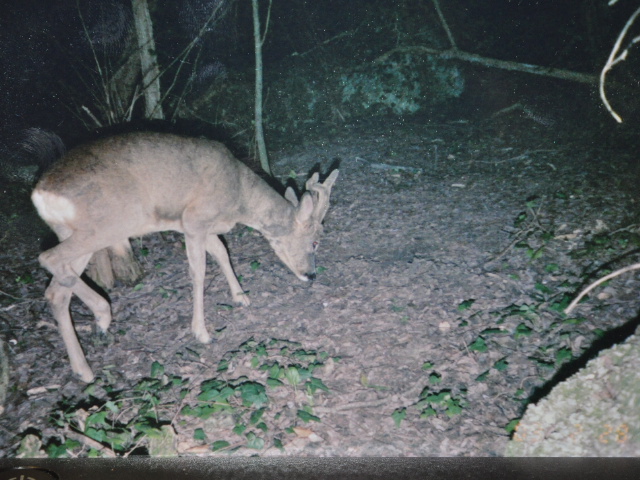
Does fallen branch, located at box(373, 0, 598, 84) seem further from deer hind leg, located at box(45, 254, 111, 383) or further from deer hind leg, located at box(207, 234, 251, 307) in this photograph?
deer hind leg, located at box(45, 254, 111, 383)

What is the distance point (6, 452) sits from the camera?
8.38ft

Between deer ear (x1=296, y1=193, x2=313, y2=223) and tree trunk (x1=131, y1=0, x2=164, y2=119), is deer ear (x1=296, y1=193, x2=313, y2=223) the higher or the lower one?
the lower one

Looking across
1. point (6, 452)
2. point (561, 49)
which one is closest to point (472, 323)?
point (6, 452)

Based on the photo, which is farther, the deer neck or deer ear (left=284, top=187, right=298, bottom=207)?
deer ear (left=284, top=187, right=298, bottom=207)

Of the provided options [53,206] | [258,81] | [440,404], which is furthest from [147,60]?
[440,404]

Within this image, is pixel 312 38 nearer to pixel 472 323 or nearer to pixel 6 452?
pixel 472 323

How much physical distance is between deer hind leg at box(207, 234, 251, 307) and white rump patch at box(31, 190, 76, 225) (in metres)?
1.49

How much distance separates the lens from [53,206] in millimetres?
3238

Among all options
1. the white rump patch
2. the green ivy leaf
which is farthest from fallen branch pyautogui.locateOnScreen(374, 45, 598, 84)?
the white rump patch

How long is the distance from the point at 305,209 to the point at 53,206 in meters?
2.44

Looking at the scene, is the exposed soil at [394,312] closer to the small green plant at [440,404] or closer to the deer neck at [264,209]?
the small green plant at [440,404]

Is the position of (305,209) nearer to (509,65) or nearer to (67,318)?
(67,318)

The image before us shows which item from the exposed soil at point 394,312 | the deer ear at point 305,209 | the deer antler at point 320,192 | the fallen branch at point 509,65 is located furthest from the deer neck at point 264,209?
the fallen branch at point 509,65

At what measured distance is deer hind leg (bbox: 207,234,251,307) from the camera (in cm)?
448
